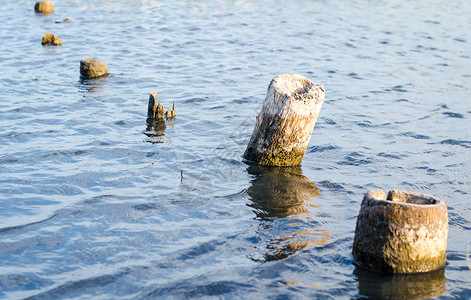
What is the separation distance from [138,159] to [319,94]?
3.46m

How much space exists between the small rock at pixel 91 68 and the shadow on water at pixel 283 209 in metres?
7.28

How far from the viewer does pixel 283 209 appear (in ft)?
25.9

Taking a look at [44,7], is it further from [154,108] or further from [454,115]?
[454,115]

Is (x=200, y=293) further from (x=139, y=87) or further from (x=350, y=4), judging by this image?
(x=350, y=4)

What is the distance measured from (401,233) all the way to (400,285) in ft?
2.04

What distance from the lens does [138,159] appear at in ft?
31.6

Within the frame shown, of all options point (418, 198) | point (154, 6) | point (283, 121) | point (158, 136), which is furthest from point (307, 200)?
point (154, 6)

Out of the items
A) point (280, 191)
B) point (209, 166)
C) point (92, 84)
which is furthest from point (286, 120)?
point (92, 84)

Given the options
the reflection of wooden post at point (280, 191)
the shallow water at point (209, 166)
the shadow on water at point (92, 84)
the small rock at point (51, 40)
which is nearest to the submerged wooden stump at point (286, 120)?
the reflection of wooden post at point (280, 191)

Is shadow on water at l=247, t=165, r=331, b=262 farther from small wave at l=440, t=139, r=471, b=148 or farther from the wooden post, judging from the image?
small wave at l=440, t=139, r=471, b=148

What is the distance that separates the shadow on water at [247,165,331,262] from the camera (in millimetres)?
6948

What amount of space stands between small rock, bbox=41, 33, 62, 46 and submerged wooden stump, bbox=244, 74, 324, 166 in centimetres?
1217

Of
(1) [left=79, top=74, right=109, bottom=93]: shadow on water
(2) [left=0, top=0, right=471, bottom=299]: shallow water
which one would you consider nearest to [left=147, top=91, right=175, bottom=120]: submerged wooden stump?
(2) [left=0, top=0, right=471, bottom=299]: shallow water

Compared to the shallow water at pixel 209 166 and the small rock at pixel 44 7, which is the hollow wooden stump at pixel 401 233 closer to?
the shallow water at pixel 209 166
